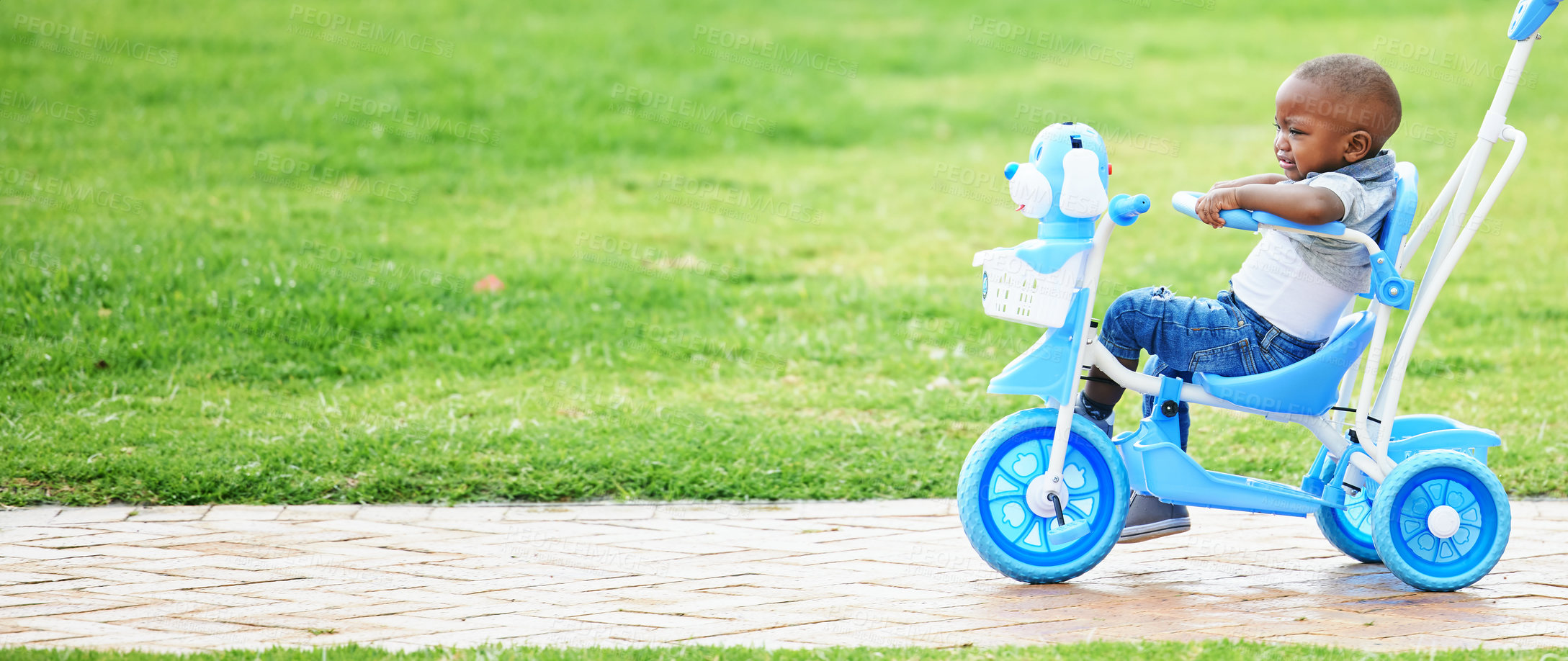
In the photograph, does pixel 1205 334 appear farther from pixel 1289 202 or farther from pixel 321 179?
pixel 321 179

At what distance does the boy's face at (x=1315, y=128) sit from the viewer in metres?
3.87

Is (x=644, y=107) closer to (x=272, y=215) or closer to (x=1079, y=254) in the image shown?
→ (x=272, y=215)

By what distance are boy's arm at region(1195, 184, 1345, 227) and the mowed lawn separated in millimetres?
1959

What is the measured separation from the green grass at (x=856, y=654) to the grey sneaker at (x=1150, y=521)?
0.76m

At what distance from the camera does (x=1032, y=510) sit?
410 cm

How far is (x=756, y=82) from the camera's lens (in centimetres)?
1387

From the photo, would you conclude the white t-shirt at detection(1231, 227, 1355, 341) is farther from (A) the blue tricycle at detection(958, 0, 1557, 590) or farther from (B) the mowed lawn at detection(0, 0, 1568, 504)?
(B) the mowed lawn at detection(0, 0, 1568, 504)

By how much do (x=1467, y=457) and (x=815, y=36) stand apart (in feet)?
40.1

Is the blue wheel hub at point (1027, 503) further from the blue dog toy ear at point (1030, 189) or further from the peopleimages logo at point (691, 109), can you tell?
the peopleimages logo at point (691, 109)

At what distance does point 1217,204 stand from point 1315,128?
0.40 meters

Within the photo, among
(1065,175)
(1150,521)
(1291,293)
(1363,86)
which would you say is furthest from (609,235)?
(1363,86)

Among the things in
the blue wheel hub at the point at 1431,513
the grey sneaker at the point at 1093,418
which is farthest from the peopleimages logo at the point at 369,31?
the blue wheel hub at the point at 1431,513

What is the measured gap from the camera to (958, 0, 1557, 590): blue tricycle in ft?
12.9

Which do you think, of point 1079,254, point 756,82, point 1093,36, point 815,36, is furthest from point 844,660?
point 1093,36
